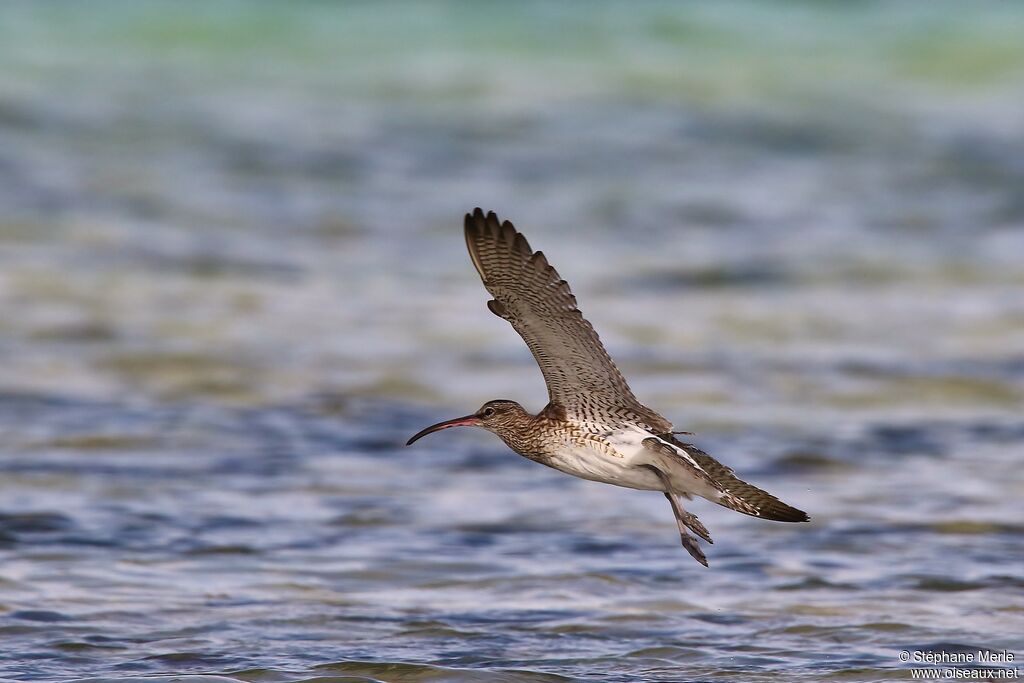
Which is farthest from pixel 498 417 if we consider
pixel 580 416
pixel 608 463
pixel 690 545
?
pixel 690 545

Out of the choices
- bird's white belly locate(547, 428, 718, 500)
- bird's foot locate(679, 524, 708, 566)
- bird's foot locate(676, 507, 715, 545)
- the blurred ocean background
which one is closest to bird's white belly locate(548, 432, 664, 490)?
bird's white belly locate(547, 428, 718, 500)

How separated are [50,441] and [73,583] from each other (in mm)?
2386

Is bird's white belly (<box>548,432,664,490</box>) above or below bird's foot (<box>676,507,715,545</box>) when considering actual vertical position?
above

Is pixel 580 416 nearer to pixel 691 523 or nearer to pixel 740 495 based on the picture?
pixel 691 523

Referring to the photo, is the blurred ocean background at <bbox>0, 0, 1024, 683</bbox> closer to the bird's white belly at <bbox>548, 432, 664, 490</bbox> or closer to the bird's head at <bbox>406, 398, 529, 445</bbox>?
the bird's white belly at <bbox>548, 432, 664, 490</bbox>

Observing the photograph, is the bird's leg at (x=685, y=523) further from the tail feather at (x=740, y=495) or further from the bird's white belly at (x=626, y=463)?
the tail feather at (x=740, y=495)

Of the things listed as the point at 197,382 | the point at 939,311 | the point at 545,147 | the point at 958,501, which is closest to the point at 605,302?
the point at 939,311

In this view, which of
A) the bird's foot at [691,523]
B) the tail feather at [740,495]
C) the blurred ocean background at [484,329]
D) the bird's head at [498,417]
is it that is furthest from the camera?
the blurred ocean background at [484,329]

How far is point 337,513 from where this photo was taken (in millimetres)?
8242

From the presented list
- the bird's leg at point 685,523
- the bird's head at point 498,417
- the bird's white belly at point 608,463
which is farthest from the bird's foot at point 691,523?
the bird's head at point 498,417

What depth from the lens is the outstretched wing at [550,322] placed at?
5570mm

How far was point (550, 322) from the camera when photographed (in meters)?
5.75

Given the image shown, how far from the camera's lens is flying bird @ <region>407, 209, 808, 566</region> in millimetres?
5617

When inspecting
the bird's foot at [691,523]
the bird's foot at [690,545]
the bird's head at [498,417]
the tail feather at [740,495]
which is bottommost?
the bird's foot at [690,545]
